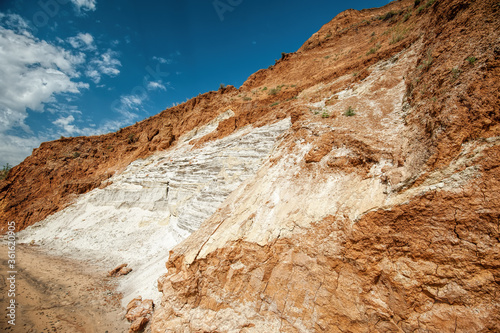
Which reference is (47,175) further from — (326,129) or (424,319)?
(424,319)

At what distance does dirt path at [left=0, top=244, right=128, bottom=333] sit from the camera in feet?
18.3

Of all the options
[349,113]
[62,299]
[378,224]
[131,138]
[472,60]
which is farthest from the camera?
[131,138]

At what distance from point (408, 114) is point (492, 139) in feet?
8.10

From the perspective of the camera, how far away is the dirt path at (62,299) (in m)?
5.58

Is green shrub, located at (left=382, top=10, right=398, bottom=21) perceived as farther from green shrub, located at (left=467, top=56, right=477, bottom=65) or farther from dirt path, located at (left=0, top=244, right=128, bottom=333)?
dirt path, located at (left=0, top=244, right=128, bottom=333)

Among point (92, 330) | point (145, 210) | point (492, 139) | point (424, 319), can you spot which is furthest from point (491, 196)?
point (145, 210)

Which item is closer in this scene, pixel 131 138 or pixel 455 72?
pixel 455 72

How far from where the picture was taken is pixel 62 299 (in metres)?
6.74

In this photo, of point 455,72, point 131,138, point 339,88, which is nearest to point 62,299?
point 455,72

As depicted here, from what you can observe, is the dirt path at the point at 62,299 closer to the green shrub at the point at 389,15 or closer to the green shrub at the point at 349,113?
the green shrub at the point at 349,113

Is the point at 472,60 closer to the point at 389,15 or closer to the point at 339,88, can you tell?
A: the point at 339,88

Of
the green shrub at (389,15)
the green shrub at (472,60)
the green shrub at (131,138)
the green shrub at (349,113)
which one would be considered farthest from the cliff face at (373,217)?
the green shrub at (131,138)

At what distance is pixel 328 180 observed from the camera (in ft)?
14.0

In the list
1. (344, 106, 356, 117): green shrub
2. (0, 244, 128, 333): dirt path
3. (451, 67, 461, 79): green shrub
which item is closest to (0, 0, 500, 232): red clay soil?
(451, 67, 461, 79): green shrub
